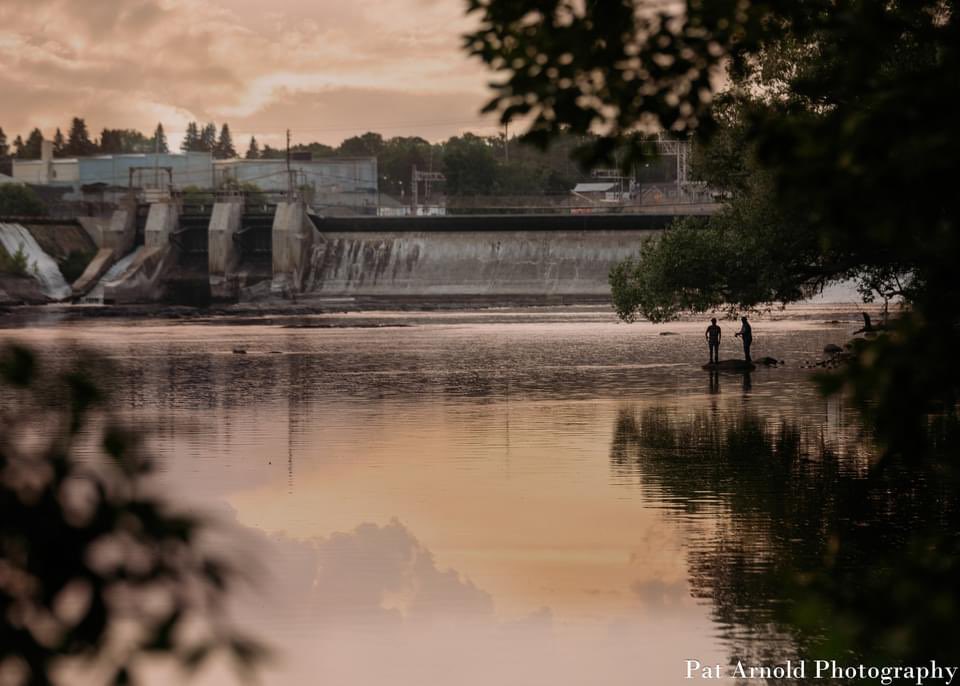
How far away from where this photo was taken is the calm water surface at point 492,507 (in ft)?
47.8

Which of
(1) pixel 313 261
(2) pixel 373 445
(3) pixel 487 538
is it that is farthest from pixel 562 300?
(3) pixel 487 538

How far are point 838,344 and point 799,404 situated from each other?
2404cm

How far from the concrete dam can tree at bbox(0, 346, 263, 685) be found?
337 feet

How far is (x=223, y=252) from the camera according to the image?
10862 centimetres

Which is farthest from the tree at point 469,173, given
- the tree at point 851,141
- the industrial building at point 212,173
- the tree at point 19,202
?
the tree at point 851,141

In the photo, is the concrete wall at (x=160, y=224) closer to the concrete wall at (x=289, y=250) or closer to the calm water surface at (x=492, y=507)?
the concrete wall at (x=289, y=250)

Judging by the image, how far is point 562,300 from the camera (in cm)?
10800

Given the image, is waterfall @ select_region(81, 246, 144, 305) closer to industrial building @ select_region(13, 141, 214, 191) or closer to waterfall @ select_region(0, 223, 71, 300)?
waterfall @ select_region(0, 223, 71, 300)

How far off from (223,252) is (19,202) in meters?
39.1

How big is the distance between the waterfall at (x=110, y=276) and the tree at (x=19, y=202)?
2887 cm

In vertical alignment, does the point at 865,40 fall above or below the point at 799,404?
above

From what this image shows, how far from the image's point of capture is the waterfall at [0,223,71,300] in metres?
111

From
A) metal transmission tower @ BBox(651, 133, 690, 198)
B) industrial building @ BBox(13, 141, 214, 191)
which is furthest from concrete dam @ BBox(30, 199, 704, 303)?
industrial building @ BBox(13, 141, 214, 191)

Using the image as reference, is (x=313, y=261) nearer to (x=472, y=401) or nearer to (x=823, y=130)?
(x=472, y=401)
